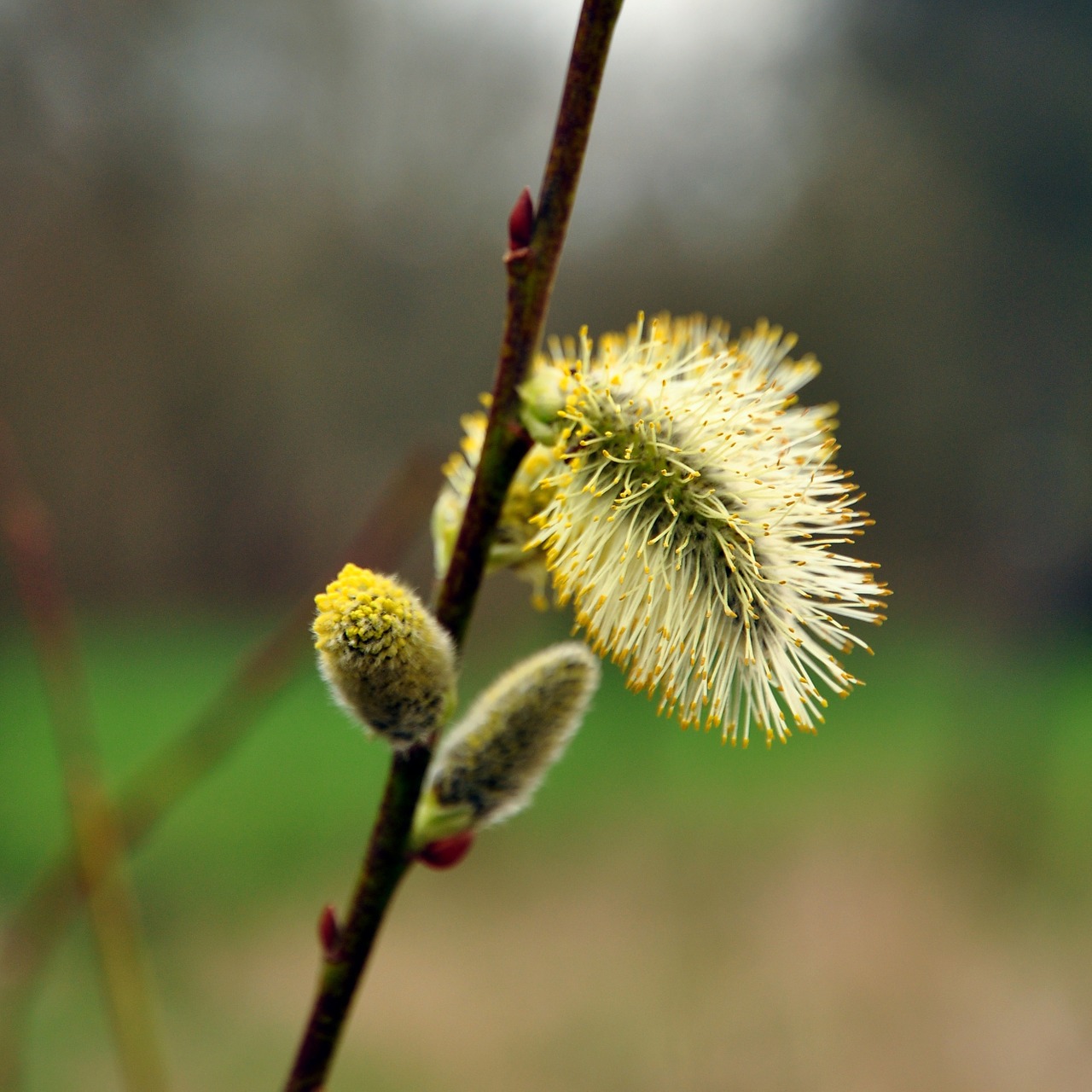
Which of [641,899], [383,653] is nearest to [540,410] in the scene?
[383,653]

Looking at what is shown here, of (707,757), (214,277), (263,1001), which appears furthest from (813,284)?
(263,1001)

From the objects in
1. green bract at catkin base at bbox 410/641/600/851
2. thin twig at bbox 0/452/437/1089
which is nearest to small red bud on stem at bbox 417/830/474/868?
green bract at catkin base at bbox 410/641/600/851

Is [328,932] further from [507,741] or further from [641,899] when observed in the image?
[641,899]

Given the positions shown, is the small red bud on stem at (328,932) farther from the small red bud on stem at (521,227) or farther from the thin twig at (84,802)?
the small red bud on stem at (521,227)

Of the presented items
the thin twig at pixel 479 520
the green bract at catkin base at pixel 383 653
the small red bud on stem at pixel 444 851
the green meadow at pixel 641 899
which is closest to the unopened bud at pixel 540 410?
the thin twig at pixel 479 520

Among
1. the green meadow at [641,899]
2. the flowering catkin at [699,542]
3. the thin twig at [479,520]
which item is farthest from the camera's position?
the green meadow at [641,899]

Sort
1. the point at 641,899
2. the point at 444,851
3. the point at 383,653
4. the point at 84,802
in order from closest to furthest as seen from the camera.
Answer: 1. the point at 383,653
2. the point at 444,851
3. the point at 84,802
4. the point at 641,899

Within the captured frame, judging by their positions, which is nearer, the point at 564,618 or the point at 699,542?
the point at 699,542
